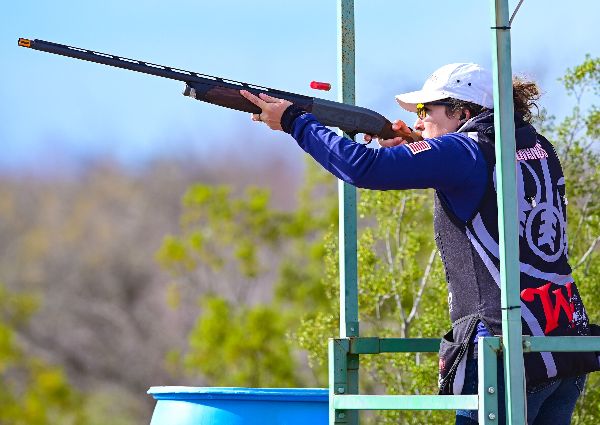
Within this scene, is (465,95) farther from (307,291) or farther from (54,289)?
(54,289)

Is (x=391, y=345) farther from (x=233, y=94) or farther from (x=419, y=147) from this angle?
(x=233, y=94)

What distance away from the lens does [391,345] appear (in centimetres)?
399

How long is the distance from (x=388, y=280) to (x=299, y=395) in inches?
111

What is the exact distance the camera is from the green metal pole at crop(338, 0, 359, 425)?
13.0 feet

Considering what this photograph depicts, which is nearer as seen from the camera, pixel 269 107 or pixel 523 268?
pixel 523 268

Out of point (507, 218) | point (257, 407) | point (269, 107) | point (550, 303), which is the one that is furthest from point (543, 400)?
point (269, 107)

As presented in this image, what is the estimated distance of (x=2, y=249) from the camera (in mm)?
20266

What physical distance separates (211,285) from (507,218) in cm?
1210

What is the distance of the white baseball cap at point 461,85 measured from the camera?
11.9 ft

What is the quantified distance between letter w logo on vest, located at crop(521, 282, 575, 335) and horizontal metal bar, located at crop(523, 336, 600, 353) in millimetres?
150

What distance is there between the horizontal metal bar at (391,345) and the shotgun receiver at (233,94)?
28.1 inches

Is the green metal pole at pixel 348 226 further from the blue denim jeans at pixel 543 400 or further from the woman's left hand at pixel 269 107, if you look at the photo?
the blue denim jeans at pixel 543 400

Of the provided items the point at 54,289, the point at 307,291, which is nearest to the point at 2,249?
the point at 54,289

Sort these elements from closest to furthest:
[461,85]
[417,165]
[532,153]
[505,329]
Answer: [505,329]
[417,165]
[532,153]
[461,85]
